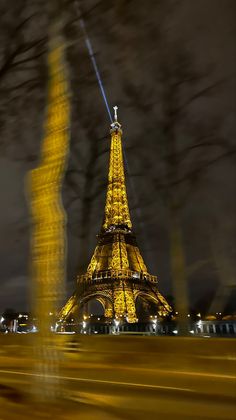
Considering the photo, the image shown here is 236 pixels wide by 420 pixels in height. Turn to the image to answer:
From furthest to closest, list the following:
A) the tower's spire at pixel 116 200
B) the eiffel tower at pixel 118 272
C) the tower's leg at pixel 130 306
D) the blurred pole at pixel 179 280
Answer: the tower's spire at pixel 116 200 < the eiffel tower at pixel 118 272 < the tower's leg at pixel 130 306 < the blurred pole at pixel 179 280

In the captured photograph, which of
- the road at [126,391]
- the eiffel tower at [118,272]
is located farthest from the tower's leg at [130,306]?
the road at [126,391]

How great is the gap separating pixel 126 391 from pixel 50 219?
2357mm

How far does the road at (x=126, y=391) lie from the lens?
13.3 feet

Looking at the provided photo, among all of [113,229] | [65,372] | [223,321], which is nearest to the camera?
[65,372]

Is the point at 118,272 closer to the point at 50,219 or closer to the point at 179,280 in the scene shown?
the point at 179,280

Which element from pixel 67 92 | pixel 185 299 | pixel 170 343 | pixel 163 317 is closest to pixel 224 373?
pixel 170 343

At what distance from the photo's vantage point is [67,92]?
15.9 feet

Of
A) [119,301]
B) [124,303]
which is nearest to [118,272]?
[119,301]

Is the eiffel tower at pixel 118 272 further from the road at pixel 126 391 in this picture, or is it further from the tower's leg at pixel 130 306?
the road at pixel 126 391

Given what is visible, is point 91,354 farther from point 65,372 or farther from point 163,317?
point 163,317

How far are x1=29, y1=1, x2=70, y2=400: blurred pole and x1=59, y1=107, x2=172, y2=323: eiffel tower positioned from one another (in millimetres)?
36153

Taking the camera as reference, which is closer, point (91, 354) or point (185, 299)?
point (91, 354)

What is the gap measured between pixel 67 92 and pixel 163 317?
39.7 m

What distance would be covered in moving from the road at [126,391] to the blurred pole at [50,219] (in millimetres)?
132
